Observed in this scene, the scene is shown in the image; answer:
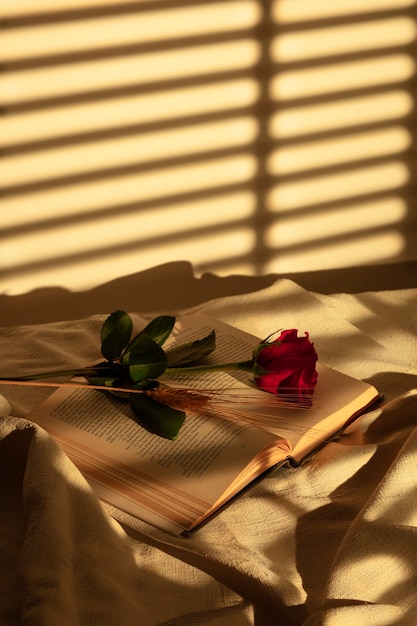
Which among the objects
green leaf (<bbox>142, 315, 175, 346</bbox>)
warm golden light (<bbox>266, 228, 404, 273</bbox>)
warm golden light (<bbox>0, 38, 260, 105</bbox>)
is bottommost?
warm golden light (<bbox>266, 228, 404, 273</bbox>)

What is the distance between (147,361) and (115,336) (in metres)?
0.07

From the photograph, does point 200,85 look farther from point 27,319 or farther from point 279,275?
point 27,319

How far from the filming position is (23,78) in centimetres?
184

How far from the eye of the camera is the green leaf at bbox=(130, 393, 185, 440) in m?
0.98

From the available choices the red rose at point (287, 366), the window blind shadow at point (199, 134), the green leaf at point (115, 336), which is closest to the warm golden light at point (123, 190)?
the window blind shadow at point (199, 134)

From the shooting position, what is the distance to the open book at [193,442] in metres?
0.91

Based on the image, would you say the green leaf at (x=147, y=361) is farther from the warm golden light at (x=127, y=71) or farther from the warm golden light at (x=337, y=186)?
the warm golden light at (x=337, y=186)

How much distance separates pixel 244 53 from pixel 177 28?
0.16 metres

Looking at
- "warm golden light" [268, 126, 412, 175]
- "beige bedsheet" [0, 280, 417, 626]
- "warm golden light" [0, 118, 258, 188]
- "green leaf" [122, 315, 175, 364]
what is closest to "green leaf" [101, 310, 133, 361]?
"green leaf" [122, 315, 175, 364]

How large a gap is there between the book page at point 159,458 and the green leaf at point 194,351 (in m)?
0.10

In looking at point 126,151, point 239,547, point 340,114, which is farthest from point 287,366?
point 340,114

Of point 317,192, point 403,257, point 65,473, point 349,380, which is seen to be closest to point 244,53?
point 317,192

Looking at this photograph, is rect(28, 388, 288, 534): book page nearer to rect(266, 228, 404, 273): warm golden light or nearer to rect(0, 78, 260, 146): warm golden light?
rect(0, 78, 260, 146): warm golden light

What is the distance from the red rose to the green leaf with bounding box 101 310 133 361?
0.55 ft
